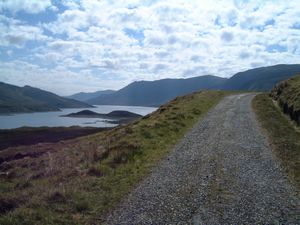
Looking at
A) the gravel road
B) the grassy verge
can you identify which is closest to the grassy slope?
the gravel road

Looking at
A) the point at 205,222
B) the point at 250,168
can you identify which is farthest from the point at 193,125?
the point at 205,222

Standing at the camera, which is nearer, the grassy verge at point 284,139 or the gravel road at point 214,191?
the gravel road at point 214,191

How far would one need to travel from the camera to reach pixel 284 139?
19.2 m

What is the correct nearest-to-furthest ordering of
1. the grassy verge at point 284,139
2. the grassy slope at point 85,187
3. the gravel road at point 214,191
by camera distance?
the gravel road at point 214,191, the grassy slope at point 85,187, the grassy verge at point 284,139

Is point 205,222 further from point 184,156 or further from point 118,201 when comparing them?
point 184,156

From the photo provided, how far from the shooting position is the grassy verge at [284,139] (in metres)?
13.3

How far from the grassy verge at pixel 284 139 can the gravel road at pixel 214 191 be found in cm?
45

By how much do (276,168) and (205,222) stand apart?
21.2 feet

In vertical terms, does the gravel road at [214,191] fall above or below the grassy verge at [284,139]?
below

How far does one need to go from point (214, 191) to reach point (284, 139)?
10.4 metres

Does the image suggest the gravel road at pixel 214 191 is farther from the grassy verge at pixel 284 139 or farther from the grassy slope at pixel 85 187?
the grassy slope at pixel 85 187

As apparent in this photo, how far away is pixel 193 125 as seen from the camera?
26797mm

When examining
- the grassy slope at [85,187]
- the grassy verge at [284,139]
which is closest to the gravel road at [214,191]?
the grassy verge at [284,139]

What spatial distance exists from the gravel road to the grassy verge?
1.49 feet
